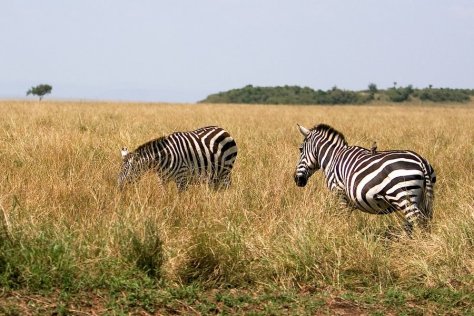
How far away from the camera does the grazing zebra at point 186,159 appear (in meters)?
7.89

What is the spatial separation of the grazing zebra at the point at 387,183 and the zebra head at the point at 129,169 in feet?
7.94

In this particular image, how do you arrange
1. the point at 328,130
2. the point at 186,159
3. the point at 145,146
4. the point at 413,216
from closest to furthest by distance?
the point at 413,216, the point at 328,130, the point at 145,146, the point at 186,159

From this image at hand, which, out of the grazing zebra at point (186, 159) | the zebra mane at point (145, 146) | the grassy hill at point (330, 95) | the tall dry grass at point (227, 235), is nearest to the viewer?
the tall dry grass at point (227, 235)

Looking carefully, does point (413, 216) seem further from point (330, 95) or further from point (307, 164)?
point (330, 95)

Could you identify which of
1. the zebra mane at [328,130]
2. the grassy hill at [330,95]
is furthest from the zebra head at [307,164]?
the grassy hill at [330,95]

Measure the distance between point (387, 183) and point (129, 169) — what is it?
3253mm

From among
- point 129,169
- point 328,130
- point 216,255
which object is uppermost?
point 328,130

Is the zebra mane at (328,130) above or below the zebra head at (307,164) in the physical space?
above

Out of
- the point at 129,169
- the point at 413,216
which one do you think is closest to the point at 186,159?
the point at 129,169

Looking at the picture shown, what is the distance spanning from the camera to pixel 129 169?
7.72m

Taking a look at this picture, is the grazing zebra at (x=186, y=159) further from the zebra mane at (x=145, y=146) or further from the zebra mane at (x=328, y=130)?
the zebra mane at (x=328, y=130)

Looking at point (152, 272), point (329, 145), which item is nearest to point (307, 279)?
point (152, 272)

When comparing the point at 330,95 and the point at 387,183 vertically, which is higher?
the point at 330,95

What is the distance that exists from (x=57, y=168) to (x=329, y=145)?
357 cm
